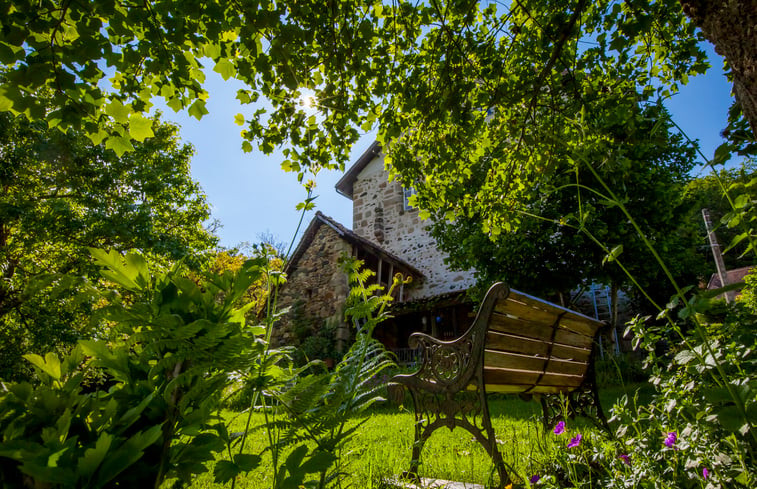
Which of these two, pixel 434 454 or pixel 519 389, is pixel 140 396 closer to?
pixel 519 389

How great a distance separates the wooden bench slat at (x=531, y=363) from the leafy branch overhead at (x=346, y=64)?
115 cm

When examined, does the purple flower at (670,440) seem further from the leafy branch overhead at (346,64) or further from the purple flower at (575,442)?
the leafy branch overhead at (346,64)

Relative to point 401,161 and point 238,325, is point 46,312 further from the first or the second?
point 238,325

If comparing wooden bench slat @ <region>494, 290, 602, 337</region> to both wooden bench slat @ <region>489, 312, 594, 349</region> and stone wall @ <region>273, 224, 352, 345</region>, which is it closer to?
wooden bench slat @ <region>489, 312, 594, 349</region>

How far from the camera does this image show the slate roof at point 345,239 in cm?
1091

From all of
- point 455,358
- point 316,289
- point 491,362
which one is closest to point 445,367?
point 455,358

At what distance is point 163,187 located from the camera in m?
8.55

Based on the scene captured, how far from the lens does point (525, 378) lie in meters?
2.30

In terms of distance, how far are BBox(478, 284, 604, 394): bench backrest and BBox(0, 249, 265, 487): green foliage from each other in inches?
62.6

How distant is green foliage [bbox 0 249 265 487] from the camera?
1.65ft

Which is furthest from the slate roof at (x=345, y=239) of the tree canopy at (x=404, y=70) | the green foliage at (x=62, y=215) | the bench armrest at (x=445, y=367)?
the bench armrest at (x=445, y=367)

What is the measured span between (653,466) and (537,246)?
6.58m

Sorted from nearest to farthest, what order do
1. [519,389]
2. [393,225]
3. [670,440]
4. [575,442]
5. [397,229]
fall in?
[670,440]
[575,442]
[519,389]
[397,229]
[393,225]

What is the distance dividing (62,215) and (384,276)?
783 centimetres
